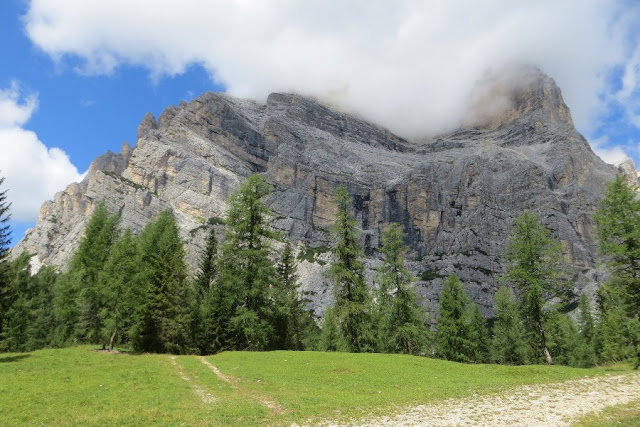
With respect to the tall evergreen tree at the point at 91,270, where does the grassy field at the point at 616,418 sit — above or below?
below

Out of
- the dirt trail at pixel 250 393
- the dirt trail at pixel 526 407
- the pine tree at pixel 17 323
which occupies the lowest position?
the dirt trail at pixel 250 393

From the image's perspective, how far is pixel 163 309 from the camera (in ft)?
130

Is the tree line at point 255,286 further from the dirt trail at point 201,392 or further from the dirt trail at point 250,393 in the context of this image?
the dirt trail at point 201,392

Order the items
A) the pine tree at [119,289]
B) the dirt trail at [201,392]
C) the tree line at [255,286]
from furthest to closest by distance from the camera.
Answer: the pine tree at [119,289], the tree line at [255,286], the dirt trail at [201,392]

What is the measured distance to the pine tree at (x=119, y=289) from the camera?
40.2 meters

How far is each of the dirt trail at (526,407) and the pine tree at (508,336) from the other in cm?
4855

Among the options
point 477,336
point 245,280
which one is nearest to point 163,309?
point 245,280

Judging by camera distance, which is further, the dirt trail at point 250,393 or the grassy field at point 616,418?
the dirt trail at point 250,393

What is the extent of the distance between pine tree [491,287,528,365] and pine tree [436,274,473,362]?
16.4 meters

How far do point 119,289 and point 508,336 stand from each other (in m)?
62.4

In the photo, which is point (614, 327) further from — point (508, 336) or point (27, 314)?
point (27, 314)

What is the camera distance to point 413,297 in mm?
45812

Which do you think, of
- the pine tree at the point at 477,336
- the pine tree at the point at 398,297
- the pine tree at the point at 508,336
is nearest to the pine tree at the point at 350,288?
the pine tree at the point at 398,297

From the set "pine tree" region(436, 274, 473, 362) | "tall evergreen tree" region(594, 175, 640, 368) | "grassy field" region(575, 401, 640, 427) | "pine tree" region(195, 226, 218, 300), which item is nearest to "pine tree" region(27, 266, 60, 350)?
"pine tree" region(195, 226, 218, 300)
